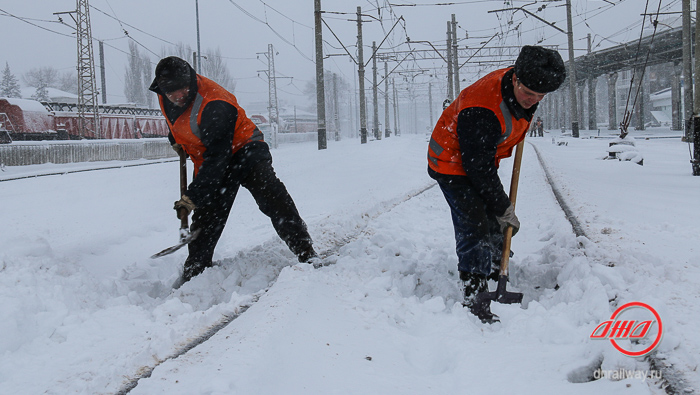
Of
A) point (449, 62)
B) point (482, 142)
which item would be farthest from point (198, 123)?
point (449, 62)

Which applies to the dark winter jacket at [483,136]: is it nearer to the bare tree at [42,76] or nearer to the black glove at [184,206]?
the black glove at [184,206]

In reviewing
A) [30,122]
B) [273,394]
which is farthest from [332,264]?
[30,122]

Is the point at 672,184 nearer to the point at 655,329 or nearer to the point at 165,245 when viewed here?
the point at 655,329

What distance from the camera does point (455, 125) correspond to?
10.1 feet

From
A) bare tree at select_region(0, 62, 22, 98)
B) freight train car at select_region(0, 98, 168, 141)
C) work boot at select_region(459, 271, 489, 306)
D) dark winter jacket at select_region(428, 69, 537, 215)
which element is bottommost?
work boot at select_region(459, 271, 489, 306)

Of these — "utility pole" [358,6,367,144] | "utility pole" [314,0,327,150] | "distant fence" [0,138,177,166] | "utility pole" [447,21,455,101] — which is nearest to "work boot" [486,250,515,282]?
"utility pole" [314,0,327,150]

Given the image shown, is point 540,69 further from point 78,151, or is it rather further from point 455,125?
point 78,151

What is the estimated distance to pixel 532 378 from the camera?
80.5 inches

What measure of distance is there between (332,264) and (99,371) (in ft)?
6.09

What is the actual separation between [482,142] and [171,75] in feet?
6.57

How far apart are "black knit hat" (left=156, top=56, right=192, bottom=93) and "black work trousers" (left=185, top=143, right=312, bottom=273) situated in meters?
0.69

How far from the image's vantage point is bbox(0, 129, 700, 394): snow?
2.08 m

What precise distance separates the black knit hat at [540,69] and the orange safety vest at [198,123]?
6.50ft

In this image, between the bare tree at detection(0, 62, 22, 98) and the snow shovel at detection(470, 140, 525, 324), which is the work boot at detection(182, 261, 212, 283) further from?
the bare tree at detection(0, 62, 22, 98)
